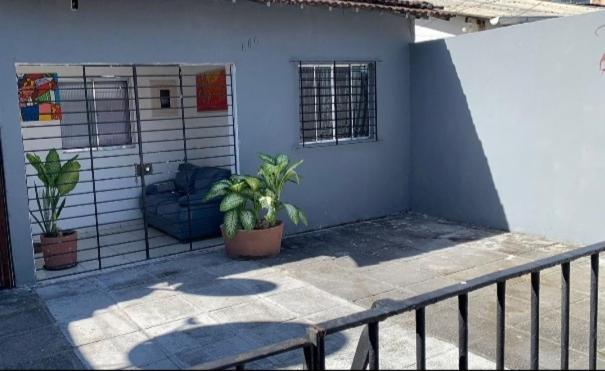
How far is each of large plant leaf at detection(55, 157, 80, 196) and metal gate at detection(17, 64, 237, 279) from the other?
3.12 ft

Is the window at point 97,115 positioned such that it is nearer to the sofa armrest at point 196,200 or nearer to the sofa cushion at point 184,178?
the sofa cushion at point 184,178

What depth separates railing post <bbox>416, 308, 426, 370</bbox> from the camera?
206cm

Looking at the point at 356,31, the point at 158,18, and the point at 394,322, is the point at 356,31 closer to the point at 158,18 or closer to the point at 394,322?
the point at 158,18

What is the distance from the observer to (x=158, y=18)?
22.0 feet

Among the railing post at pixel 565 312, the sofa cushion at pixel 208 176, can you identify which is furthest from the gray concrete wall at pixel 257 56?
the railing post at pixel 565 312

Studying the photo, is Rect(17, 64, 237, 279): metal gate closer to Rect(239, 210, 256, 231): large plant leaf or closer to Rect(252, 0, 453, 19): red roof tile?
Rect(239, 210, 256, 231): large plant leaf

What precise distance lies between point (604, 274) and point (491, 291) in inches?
57.0

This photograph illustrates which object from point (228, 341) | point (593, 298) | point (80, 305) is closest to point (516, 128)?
point (228, 341)

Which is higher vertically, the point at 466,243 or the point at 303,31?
the point at 303,31

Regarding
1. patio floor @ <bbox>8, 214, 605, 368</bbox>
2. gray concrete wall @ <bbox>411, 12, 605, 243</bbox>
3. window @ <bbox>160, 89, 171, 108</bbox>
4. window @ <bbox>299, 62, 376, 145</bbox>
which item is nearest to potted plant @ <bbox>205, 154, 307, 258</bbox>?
patio floor @ <bbox>8, 214, 605, 368</bbox>

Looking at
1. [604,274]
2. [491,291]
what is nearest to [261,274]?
[491,291]

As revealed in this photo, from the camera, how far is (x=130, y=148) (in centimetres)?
909

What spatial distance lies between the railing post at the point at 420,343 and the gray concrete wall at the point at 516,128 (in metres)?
5.63

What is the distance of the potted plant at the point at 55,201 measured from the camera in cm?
637
